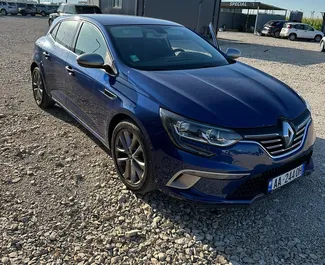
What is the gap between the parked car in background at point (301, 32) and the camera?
27594mm

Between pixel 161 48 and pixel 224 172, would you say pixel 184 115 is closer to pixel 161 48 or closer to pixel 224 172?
pixel 224 172

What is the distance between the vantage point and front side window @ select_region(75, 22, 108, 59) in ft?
11.6

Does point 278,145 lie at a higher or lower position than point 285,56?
higher

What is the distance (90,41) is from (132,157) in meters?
1.61

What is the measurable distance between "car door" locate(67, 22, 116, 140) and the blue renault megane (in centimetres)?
1

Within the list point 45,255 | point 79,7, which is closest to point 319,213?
point 45,255

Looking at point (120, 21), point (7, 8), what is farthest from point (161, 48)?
point (7, 8)

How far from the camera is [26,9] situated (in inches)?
1671

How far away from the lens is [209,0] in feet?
63.4

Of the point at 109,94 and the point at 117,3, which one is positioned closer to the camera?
the point at 109,94

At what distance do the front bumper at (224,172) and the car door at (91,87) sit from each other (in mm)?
937

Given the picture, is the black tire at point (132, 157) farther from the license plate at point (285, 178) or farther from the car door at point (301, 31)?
the car door at point (301, 31)

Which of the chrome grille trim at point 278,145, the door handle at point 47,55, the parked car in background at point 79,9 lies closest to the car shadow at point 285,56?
the parked car in background at point 79,9

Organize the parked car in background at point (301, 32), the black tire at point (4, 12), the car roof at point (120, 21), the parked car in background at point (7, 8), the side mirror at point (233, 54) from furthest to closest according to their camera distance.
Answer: the black tire at point (4, 12) < the parked car in background at point (7, 8) < the parked car in background at point (301, 32) < the side mirror at point (233, 54) < the car roof at point (120, 21)
